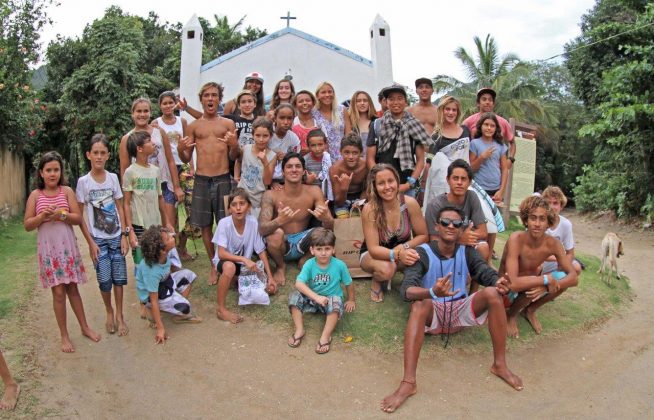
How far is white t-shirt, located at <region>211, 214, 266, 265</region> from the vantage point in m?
4.97

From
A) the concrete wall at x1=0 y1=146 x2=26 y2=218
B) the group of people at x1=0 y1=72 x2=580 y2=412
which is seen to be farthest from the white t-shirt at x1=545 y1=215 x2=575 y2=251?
the concrete wall at x1=0 y1=146 x2=26 y2=218

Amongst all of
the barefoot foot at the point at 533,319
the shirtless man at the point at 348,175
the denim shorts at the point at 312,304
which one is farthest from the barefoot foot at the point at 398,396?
the shirtless man at the point at 348,175

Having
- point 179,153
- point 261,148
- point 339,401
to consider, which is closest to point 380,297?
point 339,401

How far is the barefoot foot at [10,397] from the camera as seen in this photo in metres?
3.48

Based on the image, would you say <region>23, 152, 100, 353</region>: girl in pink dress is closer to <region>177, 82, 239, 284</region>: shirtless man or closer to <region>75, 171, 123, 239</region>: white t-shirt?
<region>75, 171, 123, 239</region>: white t-shirt

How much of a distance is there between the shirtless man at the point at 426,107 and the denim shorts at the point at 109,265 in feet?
12.0

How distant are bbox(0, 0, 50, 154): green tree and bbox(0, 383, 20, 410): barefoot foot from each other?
891 cm

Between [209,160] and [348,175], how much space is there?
1517mm

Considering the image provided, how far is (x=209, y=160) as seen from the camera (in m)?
5.64

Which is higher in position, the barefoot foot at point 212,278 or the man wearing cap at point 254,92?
the man wearing cap at point 254,92

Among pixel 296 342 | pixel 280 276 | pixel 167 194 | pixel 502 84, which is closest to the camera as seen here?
pixel 296 342

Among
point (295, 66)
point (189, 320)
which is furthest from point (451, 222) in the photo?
point (295, 66)

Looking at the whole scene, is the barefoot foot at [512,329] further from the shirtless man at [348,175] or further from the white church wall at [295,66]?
the white church wall at [295,66]

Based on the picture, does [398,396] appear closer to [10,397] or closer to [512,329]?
[512,329]
